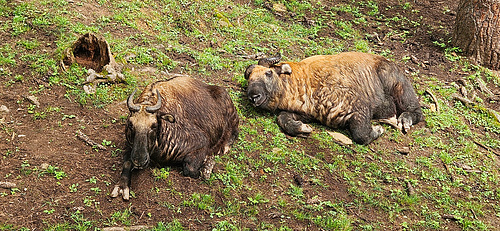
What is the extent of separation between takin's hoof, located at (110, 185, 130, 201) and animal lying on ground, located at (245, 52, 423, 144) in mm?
3249

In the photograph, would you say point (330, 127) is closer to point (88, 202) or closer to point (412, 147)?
point (412, 147)

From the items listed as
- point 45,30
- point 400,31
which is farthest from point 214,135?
point 400,31

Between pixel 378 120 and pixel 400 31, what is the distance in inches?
204

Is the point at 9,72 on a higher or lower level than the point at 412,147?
higher

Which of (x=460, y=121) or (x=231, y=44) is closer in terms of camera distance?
(x=460, y=121)

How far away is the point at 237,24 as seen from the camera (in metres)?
12.4

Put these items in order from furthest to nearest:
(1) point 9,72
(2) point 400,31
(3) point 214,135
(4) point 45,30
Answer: (2) point 400,31 → (4) point 45,30 → (1) point 9,72 → (3) point 214,135

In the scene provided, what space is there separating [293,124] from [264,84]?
3.25 ft

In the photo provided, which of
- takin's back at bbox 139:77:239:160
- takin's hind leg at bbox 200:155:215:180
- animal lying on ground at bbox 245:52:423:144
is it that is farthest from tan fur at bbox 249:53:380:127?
takin's hind leg at bbox 200:155:215:180

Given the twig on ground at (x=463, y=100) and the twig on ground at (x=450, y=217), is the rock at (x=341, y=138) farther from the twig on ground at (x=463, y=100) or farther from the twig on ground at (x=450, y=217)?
the twig on ground at (x=463, y=100)

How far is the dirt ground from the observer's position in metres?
6.04

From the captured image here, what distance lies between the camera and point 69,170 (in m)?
6.66

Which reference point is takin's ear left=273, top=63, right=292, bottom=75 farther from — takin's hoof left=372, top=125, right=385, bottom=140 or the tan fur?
takin's hoof left=372, top=125, right=385, bottom=140

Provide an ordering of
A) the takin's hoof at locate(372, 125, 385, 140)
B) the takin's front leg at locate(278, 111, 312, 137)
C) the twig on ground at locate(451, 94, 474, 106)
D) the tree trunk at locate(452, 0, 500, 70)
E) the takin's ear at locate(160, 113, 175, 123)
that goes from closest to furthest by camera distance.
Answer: the takin's ear at locate(160, 113, 175, 123) < the takin's front leg at locate(278, 111, 312, 137) < the takin's hoof at locate(372, 125, 385, 140) < the twig on ground at locate(451, 94, 474, 106) < the tree trunk at locate(452, 0, 500, 70)
